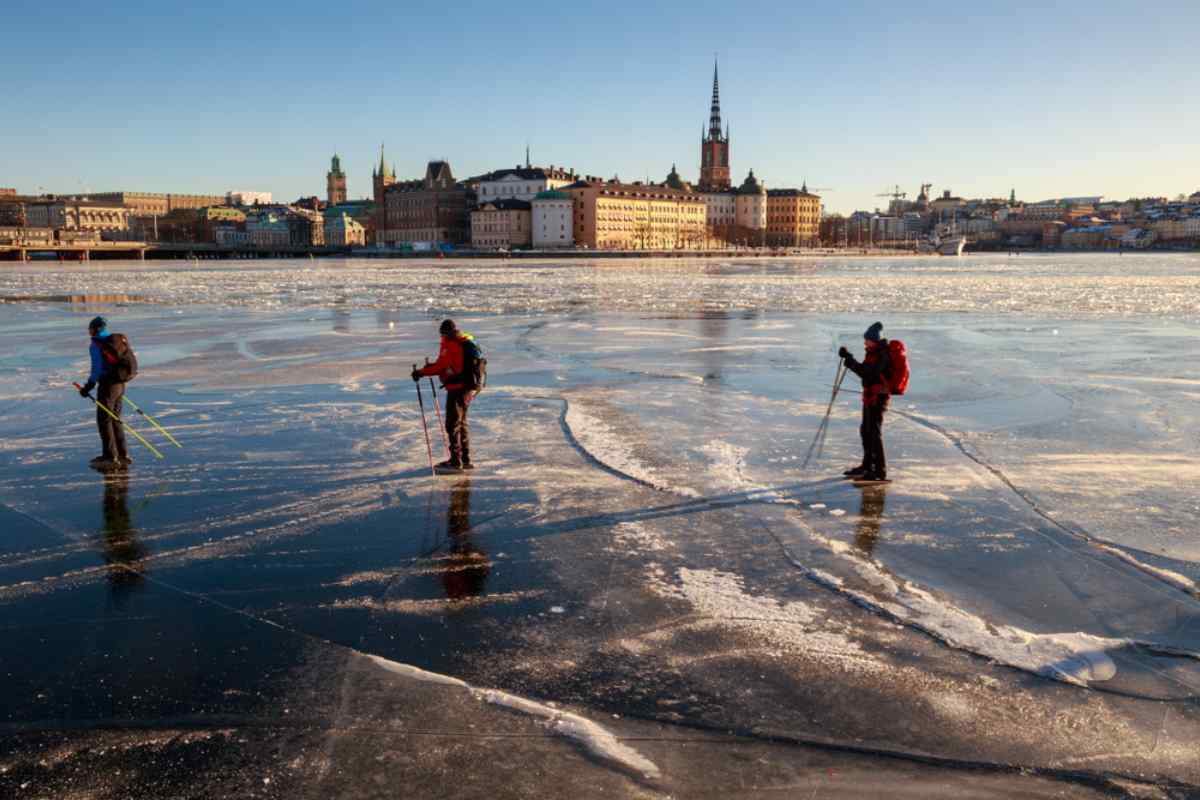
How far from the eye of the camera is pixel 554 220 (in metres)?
148

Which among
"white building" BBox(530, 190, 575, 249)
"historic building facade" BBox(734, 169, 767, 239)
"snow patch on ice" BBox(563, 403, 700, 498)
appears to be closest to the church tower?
"historic building facade" BBox(734, 169, 767, 239)

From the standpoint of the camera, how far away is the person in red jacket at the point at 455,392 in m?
8.45

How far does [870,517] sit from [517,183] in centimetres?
16187

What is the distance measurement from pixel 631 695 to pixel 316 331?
58.7 feet

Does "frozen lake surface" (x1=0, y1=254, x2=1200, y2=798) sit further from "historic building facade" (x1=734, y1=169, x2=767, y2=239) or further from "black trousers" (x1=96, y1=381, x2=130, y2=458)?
"historic building facade" (x1=734, y1=169, x2=767, y2=239)

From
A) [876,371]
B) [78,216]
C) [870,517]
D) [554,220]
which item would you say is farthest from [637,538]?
[78,216]

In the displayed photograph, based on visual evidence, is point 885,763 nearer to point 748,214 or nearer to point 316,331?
point 316,331

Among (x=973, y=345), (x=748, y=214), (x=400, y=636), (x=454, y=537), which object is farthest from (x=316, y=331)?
(x=748, y=214)

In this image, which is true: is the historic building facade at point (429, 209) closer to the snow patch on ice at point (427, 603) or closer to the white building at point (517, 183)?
the white building at point (517, 183)

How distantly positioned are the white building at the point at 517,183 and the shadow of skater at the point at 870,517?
157009 mm

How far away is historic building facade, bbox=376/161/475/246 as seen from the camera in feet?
527

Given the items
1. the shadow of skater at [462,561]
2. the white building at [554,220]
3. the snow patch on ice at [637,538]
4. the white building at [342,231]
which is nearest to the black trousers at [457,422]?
the shadow of skater at [462,561]

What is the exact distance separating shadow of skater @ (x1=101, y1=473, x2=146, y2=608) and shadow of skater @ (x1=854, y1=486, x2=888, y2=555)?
15.1 ft

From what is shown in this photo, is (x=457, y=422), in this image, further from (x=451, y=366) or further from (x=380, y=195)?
(x=380, y=195)
